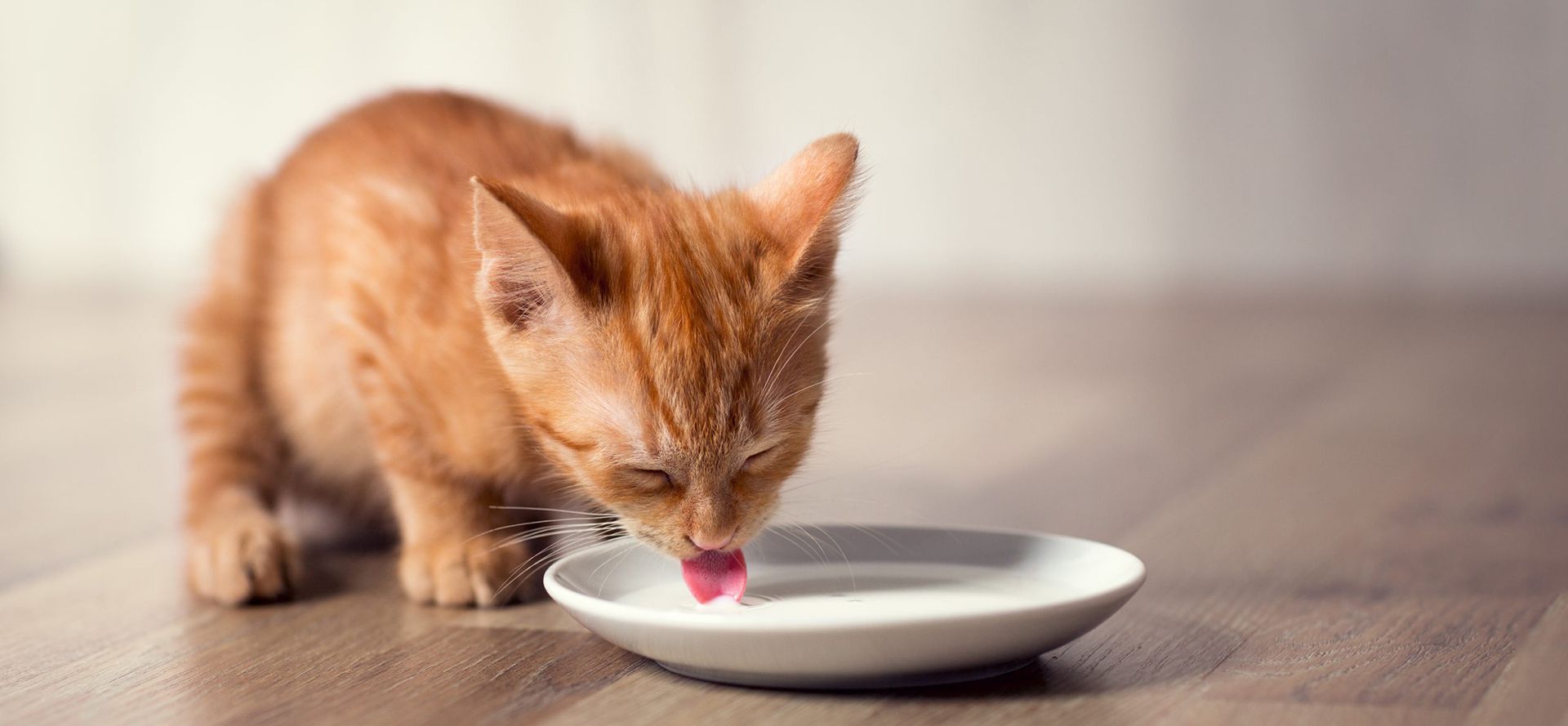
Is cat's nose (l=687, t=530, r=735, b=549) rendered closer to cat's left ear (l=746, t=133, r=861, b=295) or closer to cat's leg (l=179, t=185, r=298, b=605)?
cat's left ear (l=746, t=133, r=861, b=295)

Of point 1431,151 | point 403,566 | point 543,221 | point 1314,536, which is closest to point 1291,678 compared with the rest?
point 1314,536

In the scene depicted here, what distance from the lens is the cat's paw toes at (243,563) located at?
67.3 inches

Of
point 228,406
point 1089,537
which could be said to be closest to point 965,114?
point 1089,537

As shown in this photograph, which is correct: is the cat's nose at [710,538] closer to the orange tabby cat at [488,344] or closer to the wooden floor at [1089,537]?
the orange tabby cat at [488,344]

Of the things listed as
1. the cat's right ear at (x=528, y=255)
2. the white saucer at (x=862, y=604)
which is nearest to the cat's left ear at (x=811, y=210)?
the cat's right ear at (x=528, y=255)

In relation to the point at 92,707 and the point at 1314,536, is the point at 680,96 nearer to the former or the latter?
the point at 1314,536

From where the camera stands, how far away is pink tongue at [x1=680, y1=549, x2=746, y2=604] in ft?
4.92

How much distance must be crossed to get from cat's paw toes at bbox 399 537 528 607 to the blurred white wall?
2220mm

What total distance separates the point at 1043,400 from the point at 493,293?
1574 millimetres

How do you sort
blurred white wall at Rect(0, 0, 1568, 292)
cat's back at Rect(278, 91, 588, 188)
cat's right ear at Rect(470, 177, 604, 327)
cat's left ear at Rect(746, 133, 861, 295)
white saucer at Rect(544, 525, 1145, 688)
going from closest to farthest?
white saucer at Rect(544, 525, 1145, 688)
cat's right ear at Rect(470, 177, 604, 327)
cat's left ear at Rect(746, 133, 861, 295)
cat's back at Rect(278, 91, 588, 188)
blurred white wall at Rect(0, 0, 1568, 292)

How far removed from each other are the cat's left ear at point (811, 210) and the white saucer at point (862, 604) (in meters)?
0.29

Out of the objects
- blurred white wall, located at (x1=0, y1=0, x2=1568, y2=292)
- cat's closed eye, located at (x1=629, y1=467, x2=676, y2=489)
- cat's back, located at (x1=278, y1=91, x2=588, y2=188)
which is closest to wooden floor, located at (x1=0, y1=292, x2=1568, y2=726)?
cat's closed eye, located at (x1=629, y1=467, x2=676, y2=489)

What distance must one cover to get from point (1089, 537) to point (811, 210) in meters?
0.63

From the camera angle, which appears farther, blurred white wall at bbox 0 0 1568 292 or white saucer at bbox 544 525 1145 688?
blurred white wall at bbox 0 0 1568 292
